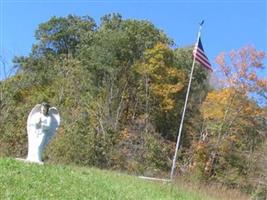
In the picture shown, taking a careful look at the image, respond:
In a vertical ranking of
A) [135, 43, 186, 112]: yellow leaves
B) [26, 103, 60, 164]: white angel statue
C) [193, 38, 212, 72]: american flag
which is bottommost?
[26, 103, 60, 164]: white angel statue

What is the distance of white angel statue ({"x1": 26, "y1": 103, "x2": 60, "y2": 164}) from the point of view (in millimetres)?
16344

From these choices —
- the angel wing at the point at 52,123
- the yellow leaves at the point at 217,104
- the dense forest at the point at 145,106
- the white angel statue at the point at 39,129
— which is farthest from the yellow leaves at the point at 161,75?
the white angel statue at the point at 39,129

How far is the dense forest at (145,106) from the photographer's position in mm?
30203

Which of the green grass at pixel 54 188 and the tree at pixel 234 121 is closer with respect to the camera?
the green grass at pixel 54 188

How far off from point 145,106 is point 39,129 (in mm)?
24565

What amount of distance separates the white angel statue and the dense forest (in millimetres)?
10450

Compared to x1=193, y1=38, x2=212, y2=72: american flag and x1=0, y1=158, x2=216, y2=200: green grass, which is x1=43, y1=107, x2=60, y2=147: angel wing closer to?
x1=0, y1=158, x2=216, y2=200: green grass

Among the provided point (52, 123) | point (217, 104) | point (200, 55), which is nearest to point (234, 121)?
point (217, 104)

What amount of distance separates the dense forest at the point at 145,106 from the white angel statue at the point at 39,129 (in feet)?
34.3

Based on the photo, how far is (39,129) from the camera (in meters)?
16.5

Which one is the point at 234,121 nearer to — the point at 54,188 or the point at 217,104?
the point at 217,104

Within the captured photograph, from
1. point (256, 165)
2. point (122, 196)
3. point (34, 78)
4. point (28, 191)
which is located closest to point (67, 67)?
point (34, 78)

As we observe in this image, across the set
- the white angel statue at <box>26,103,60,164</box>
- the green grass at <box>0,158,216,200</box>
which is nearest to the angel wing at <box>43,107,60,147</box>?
the white angel statue at <box>26,103,60,164</box>

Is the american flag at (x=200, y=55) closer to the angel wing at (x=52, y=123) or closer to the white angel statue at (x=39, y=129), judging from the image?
the angel wing at (x=52, y=123)
